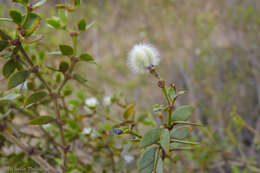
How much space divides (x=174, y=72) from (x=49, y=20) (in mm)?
2393

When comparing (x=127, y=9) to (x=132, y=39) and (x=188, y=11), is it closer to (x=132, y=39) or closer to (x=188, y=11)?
(x=132, y=39)

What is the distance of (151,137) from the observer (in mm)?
367

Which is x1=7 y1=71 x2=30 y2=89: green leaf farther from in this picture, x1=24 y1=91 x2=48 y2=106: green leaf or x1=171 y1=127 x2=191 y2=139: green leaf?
x1=171 y1=127 x2=191 y2=139: green leaf

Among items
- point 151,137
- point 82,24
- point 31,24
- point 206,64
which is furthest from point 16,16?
point 206,64

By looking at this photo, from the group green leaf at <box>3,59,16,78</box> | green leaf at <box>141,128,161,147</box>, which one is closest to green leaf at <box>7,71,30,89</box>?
green leaf at <box>3,59,16,78</box>

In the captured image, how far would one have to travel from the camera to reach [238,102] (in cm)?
214

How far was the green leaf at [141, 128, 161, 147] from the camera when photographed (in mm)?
362

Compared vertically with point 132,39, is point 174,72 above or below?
below

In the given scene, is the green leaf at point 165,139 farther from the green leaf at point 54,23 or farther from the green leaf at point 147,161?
the green leaf at point 54,23

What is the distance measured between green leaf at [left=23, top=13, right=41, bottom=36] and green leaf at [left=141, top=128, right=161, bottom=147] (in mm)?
255

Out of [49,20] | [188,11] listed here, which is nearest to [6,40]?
[49,20]

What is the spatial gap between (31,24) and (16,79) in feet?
0.32

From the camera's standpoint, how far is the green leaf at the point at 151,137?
0.36 meters

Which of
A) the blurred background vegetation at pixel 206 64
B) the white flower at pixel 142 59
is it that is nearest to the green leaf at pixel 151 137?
the white flower at pixel 142 59
